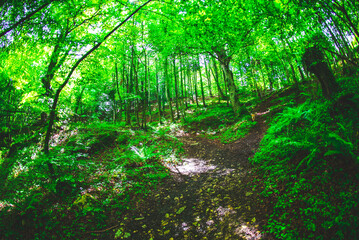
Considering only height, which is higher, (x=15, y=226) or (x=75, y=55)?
(x=75, y=55)

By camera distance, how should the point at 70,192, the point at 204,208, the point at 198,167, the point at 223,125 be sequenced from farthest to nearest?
1. the point at 223,125
2. the point at 198,167
3. the point at 70,192
4. the point at 204,208

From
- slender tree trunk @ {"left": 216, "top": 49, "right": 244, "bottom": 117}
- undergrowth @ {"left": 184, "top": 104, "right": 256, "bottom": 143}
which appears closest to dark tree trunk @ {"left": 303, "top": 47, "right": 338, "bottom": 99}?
undergrowth @ {"left": 184, "top": 104, "right": 256, "bottom": 143}

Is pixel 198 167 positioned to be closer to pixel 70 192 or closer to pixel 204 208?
pixel 204 208

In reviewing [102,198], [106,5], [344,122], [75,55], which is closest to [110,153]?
[102,198]

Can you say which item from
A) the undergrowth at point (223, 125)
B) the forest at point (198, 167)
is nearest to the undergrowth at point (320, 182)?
the forest at point (198, 167)

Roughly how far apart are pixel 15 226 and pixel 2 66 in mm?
3664

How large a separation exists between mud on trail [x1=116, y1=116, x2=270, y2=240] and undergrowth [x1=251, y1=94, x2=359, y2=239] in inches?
15.7

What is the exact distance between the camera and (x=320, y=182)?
2502 millimetres

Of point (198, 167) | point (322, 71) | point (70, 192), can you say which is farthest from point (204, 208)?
point (322, 71)

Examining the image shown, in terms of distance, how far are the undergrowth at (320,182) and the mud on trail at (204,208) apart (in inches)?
15.7

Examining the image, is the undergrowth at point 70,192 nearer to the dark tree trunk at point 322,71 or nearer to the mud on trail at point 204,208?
the mud on trail at point 204,208

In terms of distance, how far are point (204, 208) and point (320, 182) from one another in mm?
2271

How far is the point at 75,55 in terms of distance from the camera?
181 inches

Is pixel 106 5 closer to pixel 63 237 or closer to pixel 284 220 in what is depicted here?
pixel 63 237
